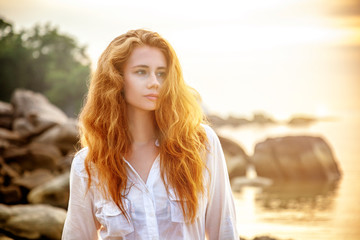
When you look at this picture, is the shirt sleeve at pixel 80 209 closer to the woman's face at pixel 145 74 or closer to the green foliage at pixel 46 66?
the woman's face at pixel 145 74

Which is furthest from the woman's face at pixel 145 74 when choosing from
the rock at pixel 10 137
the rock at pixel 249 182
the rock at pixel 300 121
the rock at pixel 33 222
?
the rock at pixel 300 121

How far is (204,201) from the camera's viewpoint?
2.72 m

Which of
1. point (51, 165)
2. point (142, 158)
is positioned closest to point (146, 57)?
point (142, 158)

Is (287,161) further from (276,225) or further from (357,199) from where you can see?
(276,225)

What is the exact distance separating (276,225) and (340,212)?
2582 mm

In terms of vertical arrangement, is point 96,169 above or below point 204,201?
above

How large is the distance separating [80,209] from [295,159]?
13941mm

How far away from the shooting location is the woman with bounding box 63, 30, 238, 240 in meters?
2.67

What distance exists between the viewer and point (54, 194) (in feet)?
32.2

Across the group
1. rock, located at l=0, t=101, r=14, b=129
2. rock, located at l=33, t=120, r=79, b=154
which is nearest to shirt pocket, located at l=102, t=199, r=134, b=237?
rock, located at l=33, t=120, r=79, b=154

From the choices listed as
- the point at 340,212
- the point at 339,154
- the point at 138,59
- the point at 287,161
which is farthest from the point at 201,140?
the point at 339,154

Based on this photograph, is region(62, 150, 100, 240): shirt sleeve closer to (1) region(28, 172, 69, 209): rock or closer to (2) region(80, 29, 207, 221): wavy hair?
(2) region(80, 29, 207, 221): wavy hair

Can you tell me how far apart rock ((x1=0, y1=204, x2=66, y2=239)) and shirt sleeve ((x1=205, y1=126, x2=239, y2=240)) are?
4.64m

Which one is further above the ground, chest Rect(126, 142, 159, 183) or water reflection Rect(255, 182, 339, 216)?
water reflection Rect(255, 182, 339, 216)
